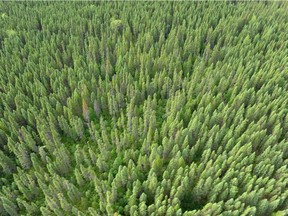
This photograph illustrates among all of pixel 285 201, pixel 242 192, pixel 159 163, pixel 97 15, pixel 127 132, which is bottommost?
pixel 285 201

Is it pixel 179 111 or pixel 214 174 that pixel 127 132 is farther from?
pixel 214 174

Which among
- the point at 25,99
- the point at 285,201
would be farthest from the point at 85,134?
the point at 285,201

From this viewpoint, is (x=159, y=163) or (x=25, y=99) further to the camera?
(x=25, y=99)

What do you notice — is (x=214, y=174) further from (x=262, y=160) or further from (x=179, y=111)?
(x=179, y=111)

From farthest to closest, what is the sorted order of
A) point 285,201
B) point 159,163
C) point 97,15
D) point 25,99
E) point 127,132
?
1. point 97,15
2. point 25,99
3. point 127,132
4. point 159,163
5. point 285,201

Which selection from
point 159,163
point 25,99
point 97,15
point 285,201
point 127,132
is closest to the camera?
point 285,201

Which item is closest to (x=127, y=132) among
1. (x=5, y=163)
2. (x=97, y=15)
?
(x=5, y=163)

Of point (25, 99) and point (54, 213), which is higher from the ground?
point (25, 99)
